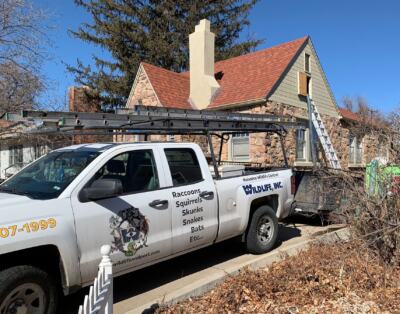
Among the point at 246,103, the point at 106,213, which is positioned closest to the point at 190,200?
the point at 106,213

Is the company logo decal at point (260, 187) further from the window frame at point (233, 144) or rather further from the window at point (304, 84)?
the window at point (304, 84)

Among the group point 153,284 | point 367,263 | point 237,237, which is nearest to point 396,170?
point 367,263

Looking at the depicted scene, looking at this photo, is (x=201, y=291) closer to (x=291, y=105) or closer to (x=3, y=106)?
(x=3, y=106)

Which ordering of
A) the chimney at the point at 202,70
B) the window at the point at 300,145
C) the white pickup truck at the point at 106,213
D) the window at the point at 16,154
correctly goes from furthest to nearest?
the window at the point at 16,154 → the chimney at the point at 202,70 → the window at the point at 300,145 → the white pickup truck at the point at 106,213

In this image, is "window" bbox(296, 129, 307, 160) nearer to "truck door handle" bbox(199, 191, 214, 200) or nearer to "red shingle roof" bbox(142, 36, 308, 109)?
"red shingle roof" bbox(142, 36, 308, 109)

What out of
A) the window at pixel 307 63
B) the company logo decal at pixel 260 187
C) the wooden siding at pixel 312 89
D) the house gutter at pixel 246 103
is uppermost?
the window at pixel 307 63

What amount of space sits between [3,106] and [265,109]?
8.93m

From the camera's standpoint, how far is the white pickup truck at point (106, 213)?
152 inches

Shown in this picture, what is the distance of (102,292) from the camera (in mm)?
3492

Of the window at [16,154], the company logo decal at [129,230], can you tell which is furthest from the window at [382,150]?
the window at [16,154]

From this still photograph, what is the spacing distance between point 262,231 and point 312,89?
43.7 ft

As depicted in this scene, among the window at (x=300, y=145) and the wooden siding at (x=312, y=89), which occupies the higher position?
the wooden siding at (x=312, y=89)

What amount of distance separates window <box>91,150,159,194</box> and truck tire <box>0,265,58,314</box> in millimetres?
1312

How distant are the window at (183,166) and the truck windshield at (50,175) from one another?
1.10 m
